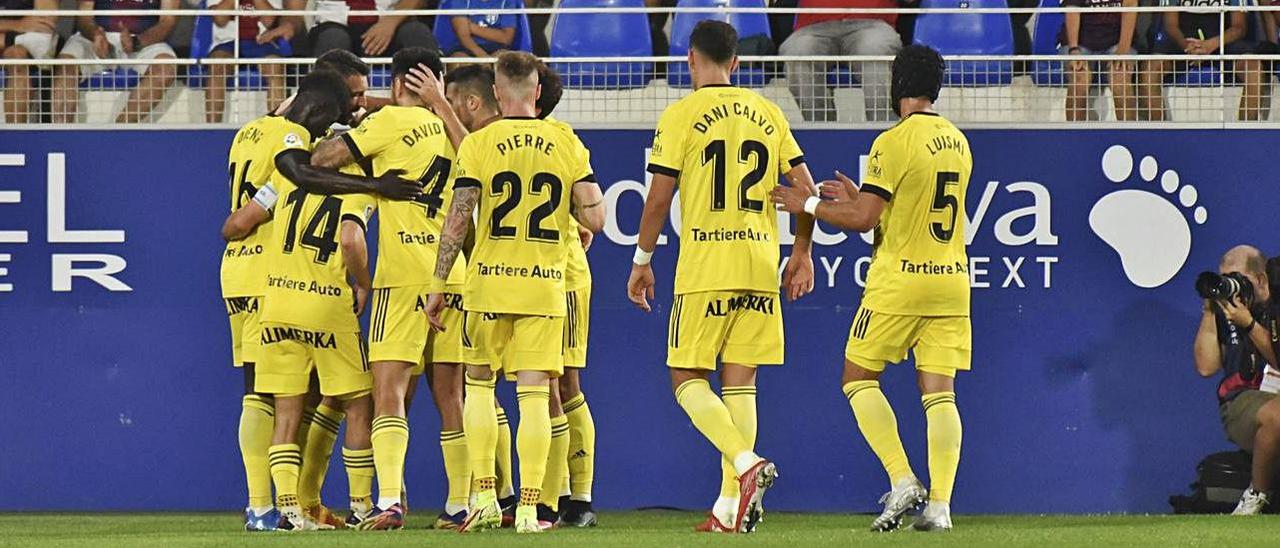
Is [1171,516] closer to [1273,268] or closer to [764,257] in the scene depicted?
[1273,268]

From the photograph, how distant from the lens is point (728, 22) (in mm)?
11203

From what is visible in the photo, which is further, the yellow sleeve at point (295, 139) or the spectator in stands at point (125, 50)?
the spectator in stands at point (125, 50)

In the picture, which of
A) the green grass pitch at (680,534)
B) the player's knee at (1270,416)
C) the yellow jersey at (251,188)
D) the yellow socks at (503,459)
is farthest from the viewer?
the player's knee at (1270,416)

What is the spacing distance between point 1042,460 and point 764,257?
3272 millimetres

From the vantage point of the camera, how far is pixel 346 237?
8.61 metres

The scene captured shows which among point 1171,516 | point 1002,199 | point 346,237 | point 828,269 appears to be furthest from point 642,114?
point 1171,516

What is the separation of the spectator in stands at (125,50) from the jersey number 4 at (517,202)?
3.89 meters

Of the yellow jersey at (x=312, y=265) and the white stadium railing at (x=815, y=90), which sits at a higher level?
the white stadium railing at (x=815, y=90)

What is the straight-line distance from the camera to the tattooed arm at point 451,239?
809cm

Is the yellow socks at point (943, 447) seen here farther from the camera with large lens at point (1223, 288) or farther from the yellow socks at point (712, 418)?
the camera with large lens at point (1223, 288)

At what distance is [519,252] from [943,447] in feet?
6.59

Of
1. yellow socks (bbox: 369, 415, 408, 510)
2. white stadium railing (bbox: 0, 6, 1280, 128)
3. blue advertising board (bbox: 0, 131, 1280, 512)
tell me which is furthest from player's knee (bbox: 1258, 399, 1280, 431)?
yellow socks (bbox: 369, 415, 408, 510)

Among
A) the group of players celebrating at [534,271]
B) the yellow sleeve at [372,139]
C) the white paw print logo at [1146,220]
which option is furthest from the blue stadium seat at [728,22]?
the yellow sleeve at [372,139]

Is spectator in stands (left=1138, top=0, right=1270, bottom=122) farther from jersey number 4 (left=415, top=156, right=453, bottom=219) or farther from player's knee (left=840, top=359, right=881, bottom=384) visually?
jersey number 4 (left=415, top=156, right=453, bottom=219)
